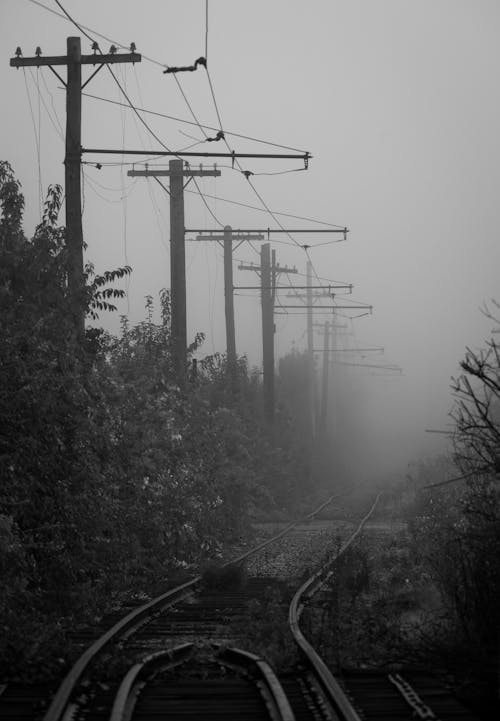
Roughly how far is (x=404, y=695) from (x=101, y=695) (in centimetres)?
256

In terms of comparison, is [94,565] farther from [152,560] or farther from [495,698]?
[495,698]

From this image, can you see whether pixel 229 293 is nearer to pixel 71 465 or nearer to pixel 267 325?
pixel 267 325

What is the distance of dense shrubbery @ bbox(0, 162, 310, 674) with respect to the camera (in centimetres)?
1478

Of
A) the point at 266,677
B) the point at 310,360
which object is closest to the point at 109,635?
the point at 266,677

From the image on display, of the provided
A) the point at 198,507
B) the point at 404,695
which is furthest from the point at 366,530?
the point at 404,695

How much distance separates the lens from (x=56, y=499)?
16.5 meters

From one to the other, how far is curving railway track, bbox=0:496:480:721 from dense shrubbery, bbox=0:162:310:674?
0.92 metres

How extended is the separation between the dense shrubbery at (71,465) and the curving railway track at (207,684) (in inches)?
36.2

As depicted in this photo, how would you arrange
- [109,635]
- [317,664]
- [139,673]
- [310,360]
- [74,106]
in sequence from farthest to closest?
[310,360]
[74,106]
[109,635]
[317,664]
[139,673]

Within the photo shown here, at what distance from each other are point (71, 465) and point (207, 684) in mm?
7767

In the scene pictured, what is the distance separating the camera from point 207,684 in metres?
9.88

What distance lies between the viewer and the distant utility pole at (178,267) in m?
31.0

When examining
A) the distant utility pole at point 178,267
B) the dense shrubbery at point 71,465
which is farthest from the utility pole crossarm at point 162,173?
the dense shrubbery at point 71,465

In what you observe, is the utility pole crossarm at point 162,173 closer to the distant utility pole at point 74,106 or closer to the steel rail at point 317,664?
the distant utility pole at point 74,106
